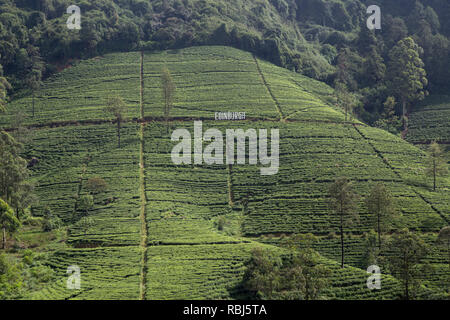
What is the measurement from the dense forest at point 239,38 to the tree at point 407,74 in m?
0.84

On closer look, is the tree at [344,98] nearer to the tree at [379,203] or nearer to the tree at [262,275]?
the tree at [379,203]

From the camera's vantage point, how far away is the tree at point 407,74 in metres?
120

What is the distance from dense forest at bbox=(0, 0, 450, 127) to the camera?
392ft

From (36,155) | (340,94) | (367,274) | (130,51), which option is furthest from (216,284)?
(130,51)

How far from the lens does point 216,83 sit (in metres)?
114

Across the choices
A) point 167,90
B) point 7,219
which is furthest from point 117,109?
point 7,219

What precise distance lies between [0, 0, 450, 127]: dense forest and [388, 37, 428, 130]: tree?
84 cm

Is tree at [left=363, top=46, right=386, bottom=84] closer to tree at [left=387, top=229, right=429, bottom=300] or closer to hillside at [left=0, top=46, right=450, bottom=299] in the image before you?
hillside at [left=0, top=46, right=450, bottom=299]

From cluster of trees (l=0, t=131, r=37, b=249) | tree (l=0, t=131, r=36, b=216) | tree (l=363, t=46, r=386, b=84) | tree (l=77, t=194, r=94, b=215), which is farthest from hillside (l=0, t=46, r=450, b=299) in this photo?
tree (l=363, t=46, r=386, b=84)

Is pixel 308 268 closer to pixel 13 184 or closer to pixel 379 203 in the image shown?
pixel 379 203

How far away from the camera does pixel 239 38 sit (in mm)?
133250

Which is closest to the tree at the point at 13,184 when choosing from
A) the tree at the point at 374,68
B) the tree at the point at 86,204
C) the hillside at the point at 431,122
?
the tree at the point at 86,204

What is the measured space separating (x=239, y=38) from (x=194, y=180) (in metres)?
63.2

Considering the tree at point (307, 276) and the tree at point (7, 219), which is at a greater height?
the tree at point (7, 219)
